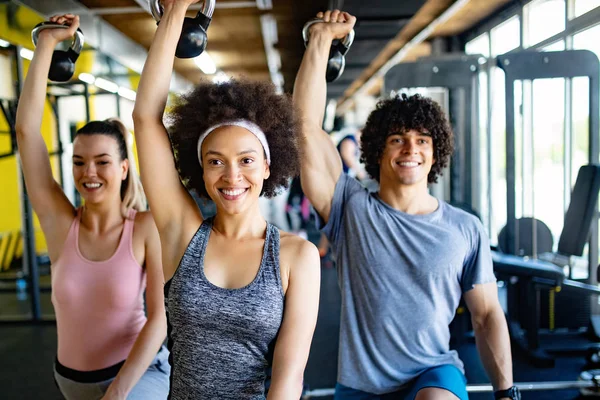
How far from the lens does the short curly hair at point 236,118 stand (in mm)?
1070

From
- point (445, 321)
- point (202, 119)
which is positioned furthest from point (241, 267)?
point (445, 321)

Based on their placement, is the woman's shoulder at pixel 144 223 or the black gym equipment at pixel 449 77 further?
the black gym equipment at pixel 449 77

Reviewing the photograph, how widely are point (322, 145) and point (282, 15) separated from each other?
502 cm

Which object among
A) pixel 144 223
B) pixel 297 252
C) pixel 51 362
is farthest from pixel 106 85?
pixel 297 252

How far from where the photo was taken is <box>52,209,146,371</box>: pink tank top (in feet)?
4.50

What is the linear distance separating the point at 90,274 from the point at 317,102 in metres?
0.79

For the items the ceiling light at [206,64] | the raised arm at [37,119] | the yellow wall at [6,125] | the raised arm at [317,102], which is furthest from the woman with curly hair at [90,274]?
the ceiling light at [206,64]

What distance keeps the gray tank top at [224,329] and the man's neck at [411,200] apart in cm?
57

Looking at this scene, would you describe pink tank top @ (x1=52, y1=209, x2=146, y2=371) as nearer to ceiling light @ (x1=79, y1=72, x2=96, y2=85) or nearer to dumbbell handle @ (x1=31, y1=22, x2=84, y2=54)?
dumbbell handle @ (x1=31, y1=22, x2=84, y2=54)

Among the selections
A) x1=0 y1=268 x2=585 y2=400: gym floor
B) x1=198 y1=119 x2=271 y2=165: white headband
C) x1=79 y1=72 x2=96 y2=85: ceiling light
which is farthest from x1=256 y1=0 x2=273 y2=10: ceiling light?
x1=198 y1=119 x2=271 y2=165: white headband

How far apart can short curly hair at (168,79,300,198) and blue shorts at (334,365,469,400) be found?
62cm

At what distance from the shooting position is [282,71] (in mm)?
10469

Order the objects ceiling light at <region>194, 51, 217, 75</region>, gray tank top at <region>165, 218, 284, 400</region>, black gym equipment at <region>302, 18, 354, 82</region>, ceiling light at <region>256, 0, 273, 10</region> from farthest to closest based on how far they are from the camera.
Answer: ceiling light at <region>194, 51, 217, 75</region>
ceiling light at <region>256, 0, 273, 10</region>
black gym equipment at <region>302, 18, 354, 82</region>
gray tank top at <region>165, 218, 284, 400</region>

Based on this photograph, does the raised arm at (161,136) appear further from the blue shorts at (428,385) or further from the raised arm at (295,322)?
the blue shorts at (428,385)
